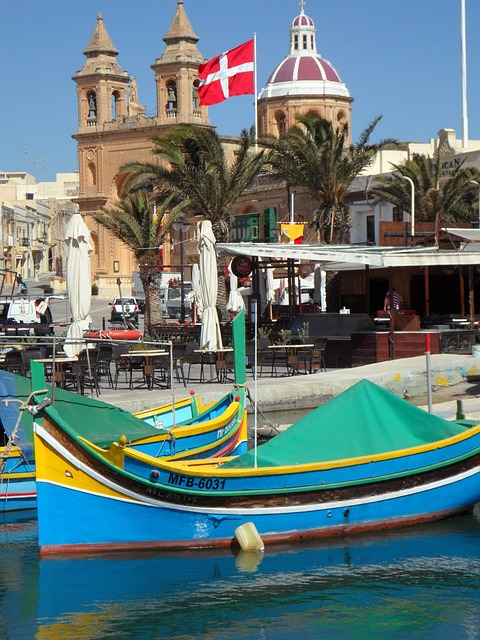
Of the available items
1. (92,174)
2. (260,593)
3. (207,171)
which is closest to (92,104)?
(92,174)

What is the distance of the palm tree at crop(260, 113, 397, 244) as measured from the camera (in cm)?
3456

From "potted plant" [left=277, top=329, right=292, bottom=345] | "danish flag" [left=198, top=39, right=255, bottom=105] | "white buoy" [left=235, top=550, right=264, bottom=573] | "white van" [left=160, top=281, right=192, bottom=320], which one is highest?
"danish flag" [left=198, top=39, right=255, bottom=105]

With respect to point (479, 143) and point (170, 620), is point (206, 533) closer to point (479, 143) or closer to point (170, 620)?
point (170, 620)

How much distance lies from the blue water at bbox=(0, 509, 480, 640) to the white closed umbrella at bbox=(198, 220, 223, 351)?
1129cm

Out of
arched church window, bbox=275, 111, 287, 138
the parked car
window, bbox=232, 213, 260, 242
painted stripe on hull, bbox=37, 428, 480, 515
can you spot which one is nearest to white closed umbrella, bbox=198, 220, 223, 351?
painted stripe on hull, bbox=37, 428, 480, 515

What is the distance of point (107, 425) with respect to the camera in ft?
45.8

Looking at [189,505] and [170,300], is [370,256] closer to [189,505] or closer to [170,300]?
[189,505]

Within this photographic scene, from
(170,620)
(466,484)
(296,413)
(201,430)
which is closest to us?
(170,620)

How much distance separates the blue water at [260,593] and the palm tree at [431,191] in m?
29.6

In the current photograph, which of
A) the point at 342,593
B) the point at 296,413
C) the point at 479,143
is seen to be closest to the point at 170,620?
the point at 342,593

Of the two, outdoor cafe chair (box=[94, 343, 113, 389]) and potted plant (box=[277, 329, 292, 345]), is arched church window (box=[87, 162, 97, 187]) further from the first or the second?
outdoor cafe chair (box=[94, 343, 113, 389])

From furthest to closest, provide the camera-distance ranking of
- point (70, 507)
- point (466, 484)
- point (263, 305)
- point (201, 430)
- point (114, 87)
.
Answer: point (114, 87) < point (263, 305) < point (201, 430) < point (466, 484) < point (70, 507)

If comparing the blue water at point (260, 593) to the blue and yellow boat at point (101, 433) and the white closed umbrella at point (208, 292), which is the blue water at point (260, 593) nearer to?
the blue and yellow boat at point (101, 433)

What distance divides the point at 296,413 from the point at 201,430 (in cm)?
607
